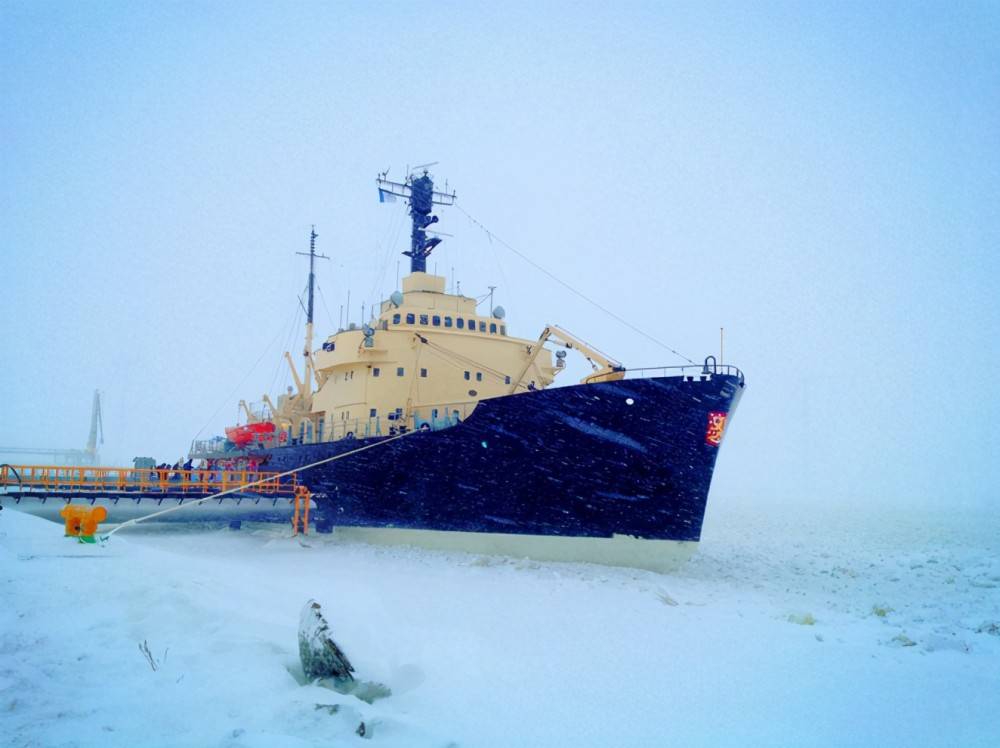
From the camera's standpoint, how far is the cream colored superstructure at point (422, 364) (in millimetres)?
17812

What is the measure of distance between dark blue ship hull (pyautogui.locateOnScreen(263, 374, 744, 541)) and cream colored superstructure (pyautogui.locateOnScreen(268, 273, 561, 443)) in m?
3.24

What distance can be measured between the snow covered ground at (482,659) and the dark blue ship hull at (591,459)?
2007mm

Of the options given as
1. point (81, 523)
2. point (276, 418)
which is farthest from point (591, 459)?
point (276, 418)

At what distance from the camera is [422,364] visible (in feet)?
59.3

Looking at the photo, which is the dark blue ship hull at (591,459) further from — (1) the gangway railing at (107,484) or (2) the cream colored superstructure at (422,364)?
(1) the gangway railing at (107,484)

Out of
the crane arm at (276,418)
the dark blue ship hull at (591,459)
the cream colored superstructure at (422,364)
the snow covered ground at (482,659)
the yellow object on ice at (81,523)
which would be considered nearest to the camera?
the snow covered ground at (482,659)

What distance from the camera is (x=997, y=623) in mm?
8102

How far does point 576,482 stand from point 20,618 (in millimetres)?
9598

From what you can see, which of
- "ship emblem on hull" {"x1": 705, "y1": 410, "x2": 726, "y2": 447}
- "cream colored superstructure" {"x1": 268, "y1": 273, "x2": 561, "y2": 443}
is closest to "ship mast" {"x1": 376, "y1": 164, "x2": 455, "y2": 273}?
"cream colored superstructure" {"x1": 268, "y1": 273, "x2": 561, "y2": 443}

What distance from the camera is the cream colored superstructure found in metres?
17.8

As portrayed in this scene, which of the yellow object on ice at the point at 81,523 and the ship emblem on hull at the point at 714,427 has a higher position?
the ship emblem on hull at the point at 714,427

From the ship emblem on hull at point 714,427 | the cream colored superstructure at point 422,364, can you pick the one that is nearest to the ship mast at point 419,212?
the cream colored superstructure at point 422,364

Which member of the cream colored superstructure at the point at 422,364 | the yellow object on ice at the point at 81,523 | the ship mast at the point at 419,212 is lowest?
the yellow object on ice at the point at 81,523

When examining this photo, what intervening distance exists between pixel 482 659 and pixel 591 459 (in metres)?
6.91
